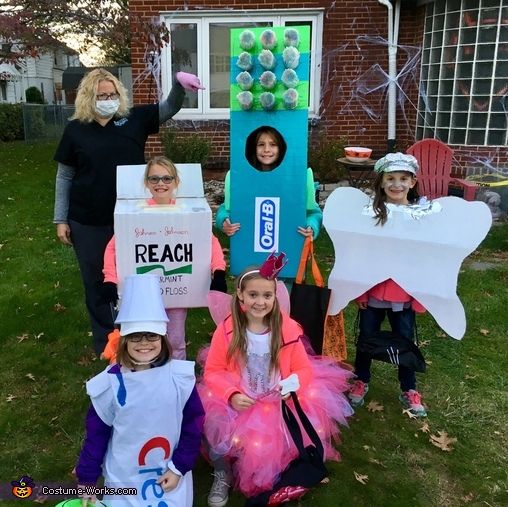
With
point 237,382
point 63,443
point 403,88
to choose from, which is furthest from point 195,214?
point 403,88

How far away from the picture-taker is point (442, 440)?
310cm

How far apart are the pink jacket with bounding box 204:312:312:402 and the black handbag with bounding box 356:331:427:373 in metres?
0.58

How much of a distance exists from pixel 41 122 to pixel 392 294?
16.3 meters

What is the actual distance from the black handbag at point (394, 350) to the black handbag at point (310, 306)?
0.30 meters

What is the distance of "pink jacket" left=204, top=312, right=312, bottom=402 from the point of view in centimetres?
254

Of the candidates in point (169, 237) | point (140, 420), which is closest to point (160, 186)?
point (169, 237)

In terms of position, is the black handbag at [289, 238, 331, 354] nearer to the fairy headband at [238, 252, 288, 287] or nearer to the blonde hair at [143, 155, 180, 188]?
the fairy headband at [238, 252, 288, 287]

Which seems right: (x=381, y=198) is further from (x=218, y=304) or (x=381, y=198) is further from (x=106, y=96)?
(x=106, y=96)

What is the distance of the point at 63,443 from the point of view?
306 cm

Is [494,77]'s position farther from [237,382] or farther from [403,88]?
[237,382]

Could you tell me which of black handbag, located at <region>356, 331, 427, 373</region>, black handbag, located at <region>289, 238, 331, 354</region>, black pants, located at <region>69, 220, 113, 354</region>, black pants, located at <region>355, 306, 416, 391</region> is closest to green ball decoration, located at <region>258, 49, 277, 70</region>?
black handbag, located at <region>289, 238, 331, 354</region>

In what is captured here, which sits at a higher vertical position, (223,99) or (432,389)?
(223,99)

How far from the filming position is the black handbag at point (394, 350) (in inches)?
117

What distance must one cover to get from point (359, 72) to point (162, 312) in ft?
25.0
